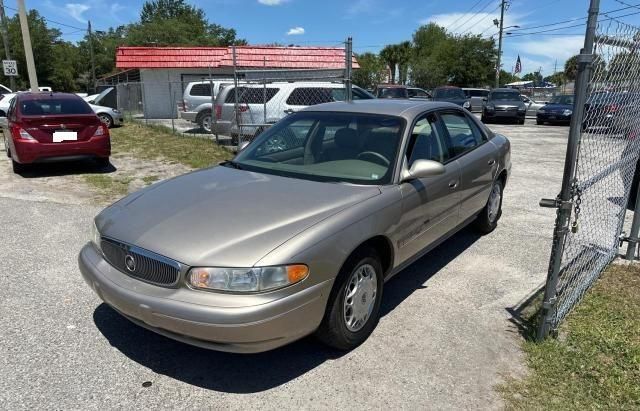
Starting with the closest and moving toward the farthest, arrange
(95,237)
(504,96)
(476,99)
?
(95,237) → (504,96) → (476,99)

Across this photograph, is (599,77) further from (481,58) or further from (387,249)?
(481,58)

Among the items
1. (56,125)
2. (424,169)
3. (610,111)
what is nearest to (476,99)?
(56,125)

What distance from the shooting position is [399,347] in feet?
10.6

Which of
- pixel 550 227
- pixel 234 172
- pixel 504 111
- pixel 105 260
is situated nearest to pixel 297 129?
pixel 234 172

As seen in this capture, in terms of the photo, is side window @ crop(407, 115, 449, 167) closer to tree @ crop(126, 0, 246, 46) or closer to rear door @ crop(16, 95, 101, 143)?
rear door @ crop(16, 95, 101, 143)

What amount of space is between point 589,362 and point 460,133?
2403 mm

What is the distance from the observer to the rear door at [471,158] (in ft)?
14.6

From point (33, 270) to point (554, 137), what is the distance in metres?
15.8

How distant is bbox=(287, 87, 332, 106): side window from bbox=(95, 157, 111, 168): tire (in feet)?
14.3

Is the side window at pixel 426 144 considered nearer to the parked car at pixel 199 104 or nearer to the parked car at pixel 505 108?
the parked car at pixel 199 104

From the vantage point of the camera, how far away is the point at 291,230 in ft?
9.08

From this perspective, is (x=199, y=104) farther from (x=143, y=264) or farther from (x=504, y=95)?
(x=143, y=264)

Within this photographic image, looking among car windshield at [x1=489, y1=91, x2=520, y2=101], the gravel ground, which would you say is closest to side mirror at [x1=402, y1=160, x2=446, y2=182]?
the gravel ground

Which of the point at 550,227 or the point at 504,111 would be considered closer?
the point at 550,227
